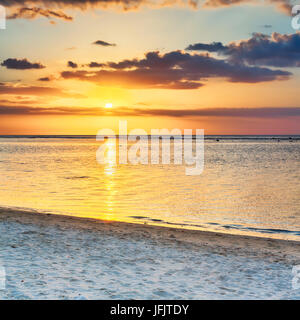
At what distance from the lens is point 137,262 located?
12281 millimetres

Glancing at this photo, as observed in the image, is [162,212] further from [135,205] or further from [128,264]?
[128,264]

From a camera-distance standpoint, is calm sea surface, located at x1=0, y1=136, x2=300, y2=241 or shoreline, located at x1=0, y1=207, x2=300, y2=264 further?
calm sea surface, located at x1=0, y1=136, x2=300, y2=241

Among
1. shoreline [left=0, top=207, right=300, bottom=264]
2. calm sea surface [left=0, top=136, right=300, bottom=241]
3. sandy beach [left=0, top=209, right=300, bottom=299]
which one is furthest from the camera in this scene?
calm sea surface [left=0, top=136, right=300, bottom=241]

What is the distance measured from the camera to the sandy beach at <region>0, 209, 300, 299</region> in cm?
971

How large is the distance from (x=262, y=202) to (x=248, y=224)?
7.59 m

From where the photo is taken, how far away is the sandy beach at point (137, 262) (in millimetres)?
9711

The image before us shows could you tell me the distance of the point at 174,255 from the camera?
522 inches

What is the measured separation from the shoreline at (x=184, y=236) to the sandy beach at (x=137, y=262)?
4 centimetres

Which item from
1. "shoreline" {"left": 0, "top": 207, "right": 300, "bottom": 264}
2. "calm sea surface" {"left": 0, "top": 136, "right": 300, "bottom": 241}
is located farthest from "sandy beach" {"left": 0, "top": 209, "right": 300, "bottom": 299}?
"calm sea surface" {"left": 0, "top": 136, "right": 300, "bottom": 241}

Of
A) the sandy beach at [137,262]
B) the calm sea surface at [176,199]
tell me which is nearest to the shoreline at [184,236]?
the sandy beach at [137,262]

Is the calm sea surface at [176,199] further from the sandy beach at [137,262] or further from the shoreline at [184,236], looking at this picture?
the sandy beach at [137,262]

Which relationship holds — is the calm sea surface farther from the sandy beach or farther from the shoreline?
the sandy beach

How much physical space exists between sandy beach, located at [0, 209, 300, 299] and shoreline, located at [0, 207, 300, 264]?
1.6 inches
